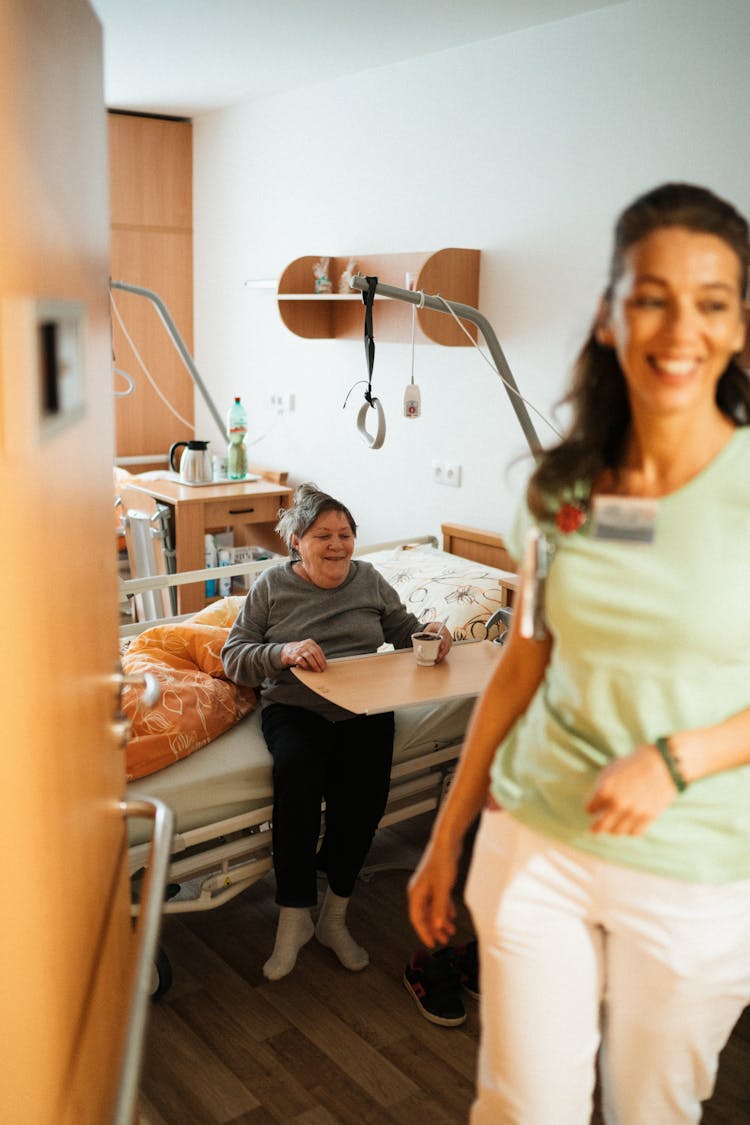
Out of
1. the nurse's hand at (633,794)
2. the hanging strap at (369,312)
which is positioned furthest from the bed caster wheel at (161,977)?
the nurse's hand at (633,794)

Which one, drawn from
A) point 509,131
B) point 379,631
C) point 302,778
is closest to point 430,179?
point 509,131

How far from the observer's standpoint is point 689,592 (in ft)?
3.38

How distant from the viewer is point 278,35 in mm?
3881

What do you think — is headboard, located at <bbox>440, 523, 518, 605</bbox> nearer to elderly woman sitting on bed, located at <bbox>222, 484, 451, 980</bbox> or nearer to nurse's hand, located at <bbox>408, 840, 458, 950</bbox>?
elderly woman sitting on bed, located at <bbox>222, 484, 451, 980</bbox>

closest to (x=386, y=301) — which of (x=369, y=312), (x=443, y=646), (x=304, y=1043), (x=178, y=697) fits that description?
(x=369, y=312)

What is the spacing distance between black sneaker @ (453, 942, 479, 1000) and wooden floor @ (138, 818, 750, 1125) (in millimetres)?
29

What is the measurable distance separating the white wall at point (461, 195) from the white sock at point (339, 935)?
115 cm

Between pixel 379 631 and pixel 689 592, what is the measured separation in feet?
5.81

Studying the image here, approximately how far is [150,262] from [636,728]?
5.16m

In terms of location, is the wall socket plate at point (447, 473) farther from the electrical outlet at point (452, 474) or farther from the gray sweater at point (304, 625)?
the gray sweater at point (304, 625)

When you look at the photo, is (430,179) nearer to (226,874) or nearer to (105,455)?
(226,874)

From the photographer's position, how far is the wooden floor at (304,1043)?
200 centimetres

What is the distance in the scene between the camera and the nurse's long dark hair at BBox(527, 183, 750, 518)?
1.05 meters

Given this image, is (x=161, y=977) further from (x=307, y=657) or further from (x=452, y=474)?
(x=452, y=474)
